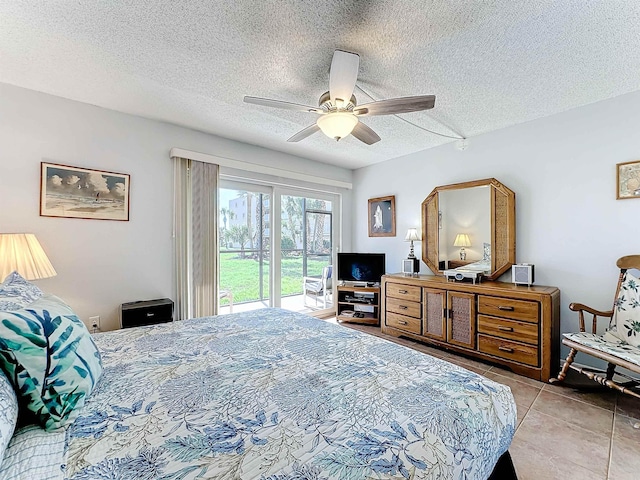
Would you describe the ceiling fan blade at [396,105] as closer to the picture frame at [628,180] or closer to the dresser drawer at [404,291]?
the picture frame at [628,180]

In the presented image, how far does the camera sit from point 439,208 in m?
3.72

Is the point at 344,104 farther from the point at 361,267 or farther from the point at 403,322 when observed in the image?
the point at 361,267

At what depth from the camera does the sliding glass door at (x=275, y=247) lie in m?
3.72

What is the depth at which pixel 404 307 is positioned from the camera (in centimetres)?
353

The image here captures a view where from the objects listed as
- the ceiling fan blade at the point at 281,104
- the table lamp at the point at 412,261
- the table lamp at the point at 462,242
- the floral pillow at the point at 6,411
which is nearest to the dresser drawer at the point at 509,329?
the table lamp at the point at 462,242

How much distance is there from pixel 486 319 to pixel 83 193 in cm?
394

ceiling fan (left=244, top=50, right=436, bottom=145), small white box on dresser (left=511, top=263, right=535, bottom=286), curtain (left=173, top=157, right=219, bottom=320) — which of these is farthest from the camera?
curtain (left=173, top=157, right=219, bottom=320)

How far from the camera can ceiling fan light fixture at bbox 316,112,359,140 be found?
193 cm

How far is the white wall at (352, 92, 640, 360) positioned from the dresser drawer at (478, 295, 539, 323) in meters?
0.57

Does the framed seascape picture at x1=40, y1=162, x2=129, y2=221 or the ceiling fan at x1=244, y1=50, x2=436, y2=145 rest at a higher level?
the ceiling fan at x1=244, y1=50, x2=436, y2=145

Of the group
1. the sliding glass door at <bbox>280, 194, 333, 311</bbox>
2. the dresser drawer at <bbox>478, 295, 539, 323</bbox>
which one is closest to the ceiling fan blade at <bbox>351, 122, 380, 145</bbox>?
the dresser drawer at <bbox>478, 295, 539, 323</bbox>

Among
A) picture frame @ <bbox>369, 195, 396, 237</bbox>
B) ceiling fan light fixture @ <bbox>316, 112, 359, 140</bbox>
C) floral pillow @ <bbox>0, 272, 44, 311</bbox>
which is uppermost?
ceiling fan light fixture @ <bbox>316, 112, 359, 140</bbox>

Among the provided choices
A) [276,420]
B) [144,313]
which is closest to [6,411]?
[276,420]

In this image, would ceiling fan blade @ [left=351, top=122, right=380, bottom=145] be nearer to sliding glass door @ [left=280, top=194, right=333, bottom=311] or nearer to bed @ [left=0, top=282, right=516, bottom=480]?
bed @ [left=0, top=282, right=516, bottom=480]
